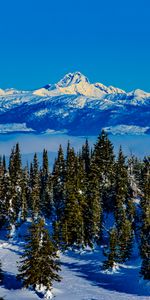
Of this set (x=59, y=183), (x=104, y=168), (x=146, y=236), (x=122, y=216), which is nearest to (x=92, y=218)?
(x=122, y=216)

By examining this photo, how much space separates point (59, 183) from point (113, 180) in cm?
1604

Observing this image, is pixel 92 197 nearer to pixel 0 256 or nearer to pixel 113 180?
pixel 113 180

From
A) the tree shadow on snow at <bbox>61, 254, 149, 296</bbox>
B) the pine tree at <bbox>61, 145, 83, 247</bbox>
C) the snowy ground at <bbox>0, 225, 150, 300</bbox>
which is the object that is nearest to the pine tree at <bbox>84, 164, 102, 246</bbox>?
the pine tree at <bbox>61, 145, 83, 247</bbox>

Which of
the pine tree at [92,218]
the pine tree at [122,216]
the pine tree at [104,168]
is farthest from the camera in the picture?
the pine tree at [104,168]

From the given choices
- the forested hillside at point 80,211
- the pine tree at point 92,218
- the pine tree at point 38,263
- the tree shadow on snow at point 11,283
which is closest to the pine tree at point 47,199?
the forested hillside at point 80,211

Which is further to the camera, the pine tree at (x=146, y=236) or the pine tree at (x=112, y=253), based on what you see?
the pine tree at (x=112, y=253)

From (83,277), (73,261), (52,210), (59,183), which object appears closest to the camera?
(83,277)

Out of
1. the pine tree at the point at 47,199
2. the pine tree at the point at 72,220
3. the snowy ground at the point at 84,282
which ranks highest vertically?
the pine tree at the point at 47,199

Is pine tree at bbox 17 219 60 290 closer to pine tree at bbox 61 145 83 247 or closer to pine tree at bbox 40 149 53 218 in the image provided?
pine tree at bbox 61 145 83 247

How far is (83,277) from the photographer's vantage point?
317 feet

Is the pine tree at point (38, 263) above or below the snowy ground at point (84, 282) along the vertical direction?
above

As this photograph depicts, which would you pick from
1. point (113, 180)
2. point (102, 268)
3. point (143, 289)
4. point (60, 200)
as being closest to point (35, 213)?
point (60, 200)

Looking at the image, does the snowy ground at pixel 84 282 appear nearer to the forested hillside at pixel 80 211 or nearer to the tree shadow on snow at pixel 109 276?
the tree shadow on snow at pixel 109 276

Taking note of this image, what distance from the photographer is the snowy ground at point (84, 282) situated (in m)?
79.0
